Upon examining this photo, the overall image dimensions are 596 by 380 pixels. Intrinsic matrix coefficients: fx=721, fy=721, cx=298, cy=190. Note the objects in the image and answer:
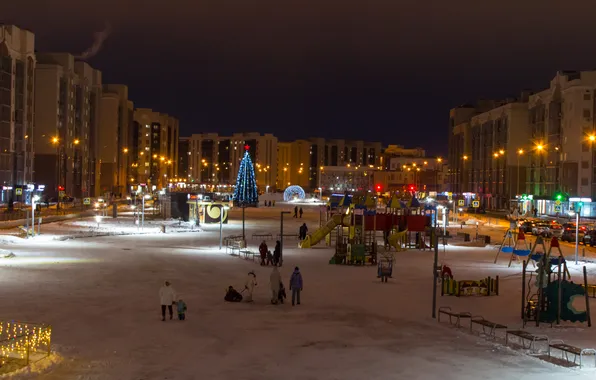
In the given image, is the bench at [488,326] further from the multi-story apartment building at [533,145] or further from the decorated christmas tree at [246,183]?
the decorated christmas tree at [246,183]

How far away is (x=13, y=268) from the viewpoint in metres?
30.2

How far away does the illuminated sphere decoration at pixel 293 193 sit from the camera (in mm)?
143875

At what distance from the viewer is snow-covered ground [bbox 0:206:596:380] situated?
14992 mm

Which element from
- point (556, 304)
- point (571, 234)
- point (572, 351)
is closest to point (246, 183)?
point (571, 234)

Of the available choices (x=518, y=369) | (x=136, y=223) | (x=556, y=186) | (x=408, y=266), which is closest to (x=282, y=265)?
(x=408, y=266)

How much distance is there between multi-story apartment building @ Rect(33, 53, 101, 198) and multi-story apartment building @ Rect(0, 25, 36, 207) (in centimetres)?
528

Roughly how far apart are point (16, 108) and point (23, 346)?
280ft

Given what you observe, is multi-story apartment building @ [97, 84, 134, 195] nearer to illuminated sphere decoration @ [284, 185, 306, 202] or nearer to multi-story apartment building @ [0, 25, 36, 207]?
illuminated sphere decoration @ [284, 185, 306, 202]

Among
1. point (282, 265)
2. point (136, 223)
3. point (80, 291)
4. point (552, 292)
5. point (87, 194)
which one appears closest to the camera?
point (552, 292)

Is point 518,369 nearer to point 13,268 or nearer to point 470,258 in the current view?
point 13,268

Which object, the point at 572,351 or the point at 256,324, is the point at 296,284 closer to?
the point at 256,324

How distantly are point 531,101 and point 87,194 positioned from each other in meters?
75.6

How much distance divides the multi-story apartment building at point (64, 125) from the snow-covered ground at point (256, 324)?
73190mm

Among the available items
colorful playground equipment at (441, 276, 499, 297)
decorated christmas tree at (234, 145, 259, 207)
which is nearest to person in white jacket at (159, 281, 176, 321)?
colorful playground equipment at (441, 276, 499, 297)
